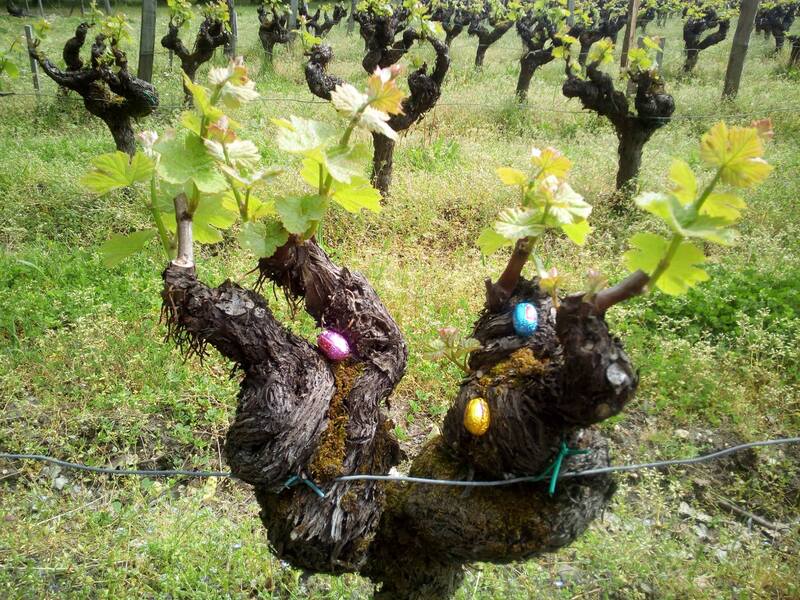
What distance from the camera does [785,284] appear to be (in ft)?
15.3

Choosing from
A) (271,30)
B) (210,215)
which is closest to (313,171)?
(210,215)

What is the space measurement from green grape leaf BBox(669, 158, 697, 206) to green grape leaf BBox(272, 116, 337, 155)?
670 millimetres

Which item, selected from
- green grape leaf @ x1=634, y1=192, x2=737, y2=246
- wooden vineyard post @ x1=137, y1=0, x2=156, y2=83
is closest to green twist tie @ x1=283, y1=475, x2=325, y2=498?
green grape leaf @ x1=634, y1=192, x2=737, y2=246

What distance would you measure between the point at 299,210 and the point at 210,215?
269 mm

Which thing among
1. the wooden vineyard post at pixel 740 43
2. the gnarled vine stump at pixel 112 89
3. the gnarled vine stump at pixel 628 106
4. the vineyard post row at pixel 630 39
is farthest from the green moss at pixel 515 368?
the wooden vineyard post at pixel 740 43

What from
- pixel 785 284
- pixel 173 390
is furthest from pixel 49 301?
pixel 785 284

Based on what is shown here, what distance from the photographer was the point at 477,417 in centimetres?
142

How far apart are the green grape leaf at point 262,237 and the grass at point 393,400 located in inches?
21.8

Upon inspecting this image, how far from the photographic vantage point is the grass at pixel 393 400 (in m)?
2.73

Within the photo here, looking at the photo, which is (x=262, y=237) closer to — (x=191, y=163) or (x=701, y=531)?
(x=191, y=163)

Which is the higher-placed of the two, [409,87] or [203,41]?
[203,41]

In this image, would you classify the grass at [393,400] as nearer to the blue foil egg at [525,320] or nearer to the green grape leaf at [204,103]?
the green grape leaf at [204,103]

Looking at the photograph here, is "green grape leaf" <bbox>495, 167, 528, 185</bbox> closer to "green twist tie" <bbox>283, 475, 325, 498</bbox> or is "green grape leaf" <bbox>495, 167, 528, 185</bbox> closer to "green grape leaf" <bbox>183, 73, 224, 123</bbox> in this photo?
"green grape leaf" <bbox>183, 73, 224, 123</bbox>

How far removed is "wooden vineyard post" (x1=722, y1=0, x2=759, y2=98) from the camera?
353 inches
